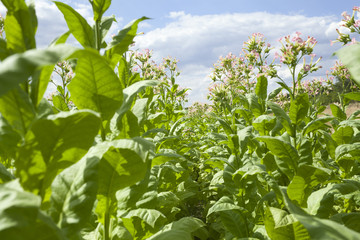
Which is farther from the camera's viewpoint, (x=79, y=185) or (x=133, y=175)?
(x=133, y=175)

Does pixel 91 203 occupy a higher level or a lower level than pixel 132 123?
lower

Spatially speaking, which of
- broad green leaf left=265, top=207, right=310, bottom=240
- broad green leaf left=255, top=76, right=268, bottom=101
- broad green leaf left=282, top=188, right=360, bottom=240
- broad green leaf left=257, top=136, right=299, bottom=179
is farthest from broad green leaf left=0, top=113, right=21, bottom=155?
broad green leaf left=255, top=76, right=268, bottom=101

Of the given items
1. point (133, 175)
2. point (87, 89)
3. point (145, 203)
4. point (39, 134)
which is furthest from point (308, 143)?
point (39, 134)

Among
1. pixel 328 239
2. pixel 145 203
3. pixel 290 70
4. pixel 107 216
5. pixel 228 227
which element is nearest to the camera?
pixel 328 239

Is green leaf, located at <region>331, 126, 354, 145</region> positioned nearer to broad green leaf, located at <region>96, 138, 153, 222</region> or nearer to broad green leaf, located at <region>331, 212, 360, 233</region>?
broad green leaf, located at <region>331, 212, 360, 233</region>

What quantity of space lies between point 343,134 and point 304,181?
144 cm

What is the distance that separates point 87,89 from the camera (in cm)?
128

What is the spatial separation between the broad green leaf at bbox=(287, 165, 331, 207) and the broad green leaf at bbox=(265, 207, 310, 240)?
9.8 inches

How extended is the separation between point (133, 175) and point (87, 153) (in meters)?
0.29

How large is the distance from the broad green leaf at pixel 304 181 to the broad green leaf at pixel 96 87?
3.58 feet

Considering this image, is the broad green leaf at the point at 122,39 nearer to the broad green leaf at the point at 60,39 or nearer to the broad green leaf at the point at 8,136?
the broad green leaf at the point at 60,39

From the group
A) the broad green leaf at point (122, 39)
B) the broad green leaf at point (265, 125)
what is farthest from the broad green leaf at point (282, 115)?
the broad green leaf at point (122, 39)

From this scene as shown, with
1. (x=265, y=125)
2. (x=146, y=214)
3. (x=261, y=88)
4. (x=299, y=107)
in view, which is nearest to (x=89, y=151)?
(x=146, y=214)

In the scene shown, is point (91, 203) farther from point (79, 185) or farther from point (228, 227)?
point (228, 227)
